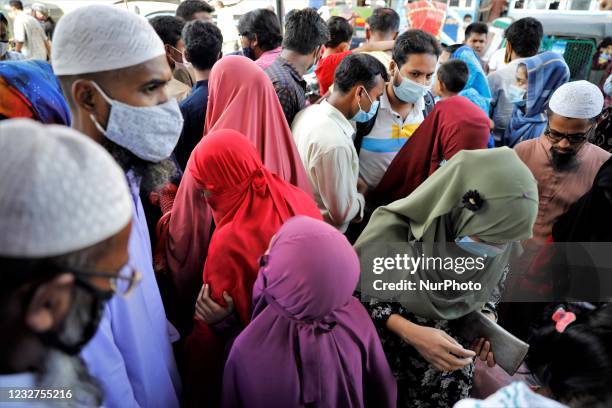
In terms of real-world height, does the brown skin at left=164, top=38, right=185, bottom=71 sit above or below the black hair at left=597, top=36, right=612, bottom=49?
above

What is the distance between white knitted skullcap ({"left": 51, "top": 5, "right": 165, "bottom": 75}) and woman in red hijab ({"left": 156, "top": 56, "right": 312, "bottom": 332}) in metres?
0.69

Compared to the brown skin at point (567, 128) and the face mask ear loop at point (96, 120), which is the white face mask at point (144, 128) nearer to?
the face mask ear loop at point (96, 120)

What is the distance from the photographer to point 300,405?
130 centimetres

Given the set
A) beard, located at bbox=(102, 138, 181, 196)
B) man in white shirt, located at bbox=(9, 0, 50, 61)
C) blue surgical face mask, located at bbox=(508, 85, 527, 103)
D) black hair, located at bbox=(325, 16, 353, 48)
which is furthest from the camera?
man in white shirt, located at bbox=(9, 0, 50, 61)

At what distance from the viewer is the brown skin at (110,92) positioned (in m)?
1.26

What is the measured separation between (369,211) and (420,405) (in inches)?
53.8

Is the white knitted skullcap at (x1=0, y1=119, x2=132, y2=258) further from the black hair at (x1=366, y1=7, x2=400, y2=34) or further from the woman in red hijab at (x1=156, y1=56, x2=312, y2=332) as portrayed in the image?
the black hair at (x1=366, y1=7, x2=400, y2=34)

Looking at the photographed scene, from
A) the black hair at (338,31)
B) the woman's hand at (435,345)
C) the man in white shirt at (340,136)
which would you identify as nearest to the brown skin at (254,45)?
the black hair at (338,31)

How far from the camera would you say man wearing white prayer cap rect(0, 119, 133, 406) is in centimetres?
54

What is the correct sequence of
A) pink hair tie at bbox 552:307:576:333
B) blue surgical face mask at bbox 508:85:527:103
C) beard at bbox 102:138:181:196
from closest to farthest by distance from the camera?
1. pink hair tie at bbox 552:307:576:333
2. beard at bbox 102:138:181:196
3. blue surgical face mask at bbox 508:85:527:103

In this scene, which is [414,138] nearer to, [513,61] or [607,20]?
[513,61]

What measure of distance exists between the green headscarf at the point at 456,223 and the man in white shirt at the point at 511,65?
2600 millimetres

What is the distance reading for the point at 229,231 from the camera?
161cm

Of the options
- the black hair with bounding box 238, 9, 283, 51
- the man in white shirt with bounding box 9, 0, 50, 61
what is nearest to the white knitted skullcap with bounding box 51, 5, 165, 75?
the black hair with bounding box 238, 9, 283, 51
